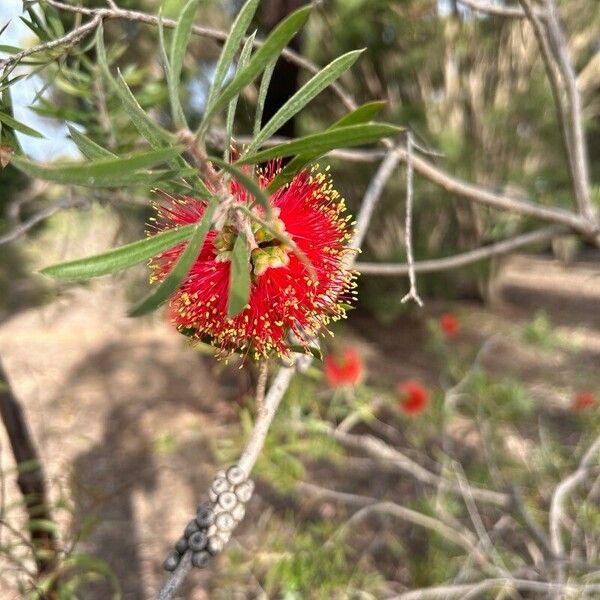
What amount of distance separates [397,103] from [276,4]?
3271 mm

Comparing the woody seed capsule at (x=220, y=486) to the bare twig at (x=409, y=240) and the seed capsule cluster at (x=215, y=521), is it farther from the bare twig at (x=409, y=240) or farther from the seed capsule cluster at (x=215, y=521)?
the bare twig at (x=409, y=240)

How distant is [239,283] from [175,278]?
0.03 meters

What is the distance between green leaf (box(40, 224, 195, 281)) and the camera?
11.9 inches

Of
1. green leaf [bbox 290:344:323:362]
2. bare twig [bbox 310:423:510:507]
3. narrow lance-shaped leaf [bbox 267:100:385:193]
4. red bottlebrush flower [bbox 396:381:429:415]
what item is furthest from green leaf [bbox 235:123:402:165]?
red bottlebrush flower [bbox 396:381:429:415]

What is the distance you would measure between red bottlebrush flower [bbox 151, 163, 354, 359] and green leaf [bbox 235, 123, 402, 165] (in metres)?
0.08

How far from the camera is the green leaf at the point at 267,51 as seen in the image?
0.28 m

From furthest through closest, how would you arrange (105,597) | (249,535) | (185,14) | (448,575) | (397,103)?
(397,103) → (249,535) → (105,597) → (448,575) → (185,14)

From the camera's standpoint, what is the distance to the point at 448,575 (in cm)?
161

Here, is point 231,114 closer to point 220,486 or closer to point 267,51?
point 267,51

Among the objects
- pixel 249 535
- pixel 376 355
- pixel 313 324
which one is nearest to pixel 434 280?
pixel 376 355

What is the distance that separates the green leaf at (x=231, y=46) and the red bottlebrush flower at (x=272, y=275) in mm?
90

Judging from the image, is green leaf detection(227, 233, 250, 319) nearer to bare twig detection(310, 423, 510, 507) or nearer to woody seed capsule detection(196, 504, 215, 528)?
woody seed capsule detection(196, 504, 215, 528)

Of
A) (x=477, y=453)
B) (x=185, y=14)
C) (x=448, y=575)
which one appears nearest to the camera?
(x=185, y=14)

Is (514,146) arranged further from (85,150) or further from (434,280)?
(85,150)
